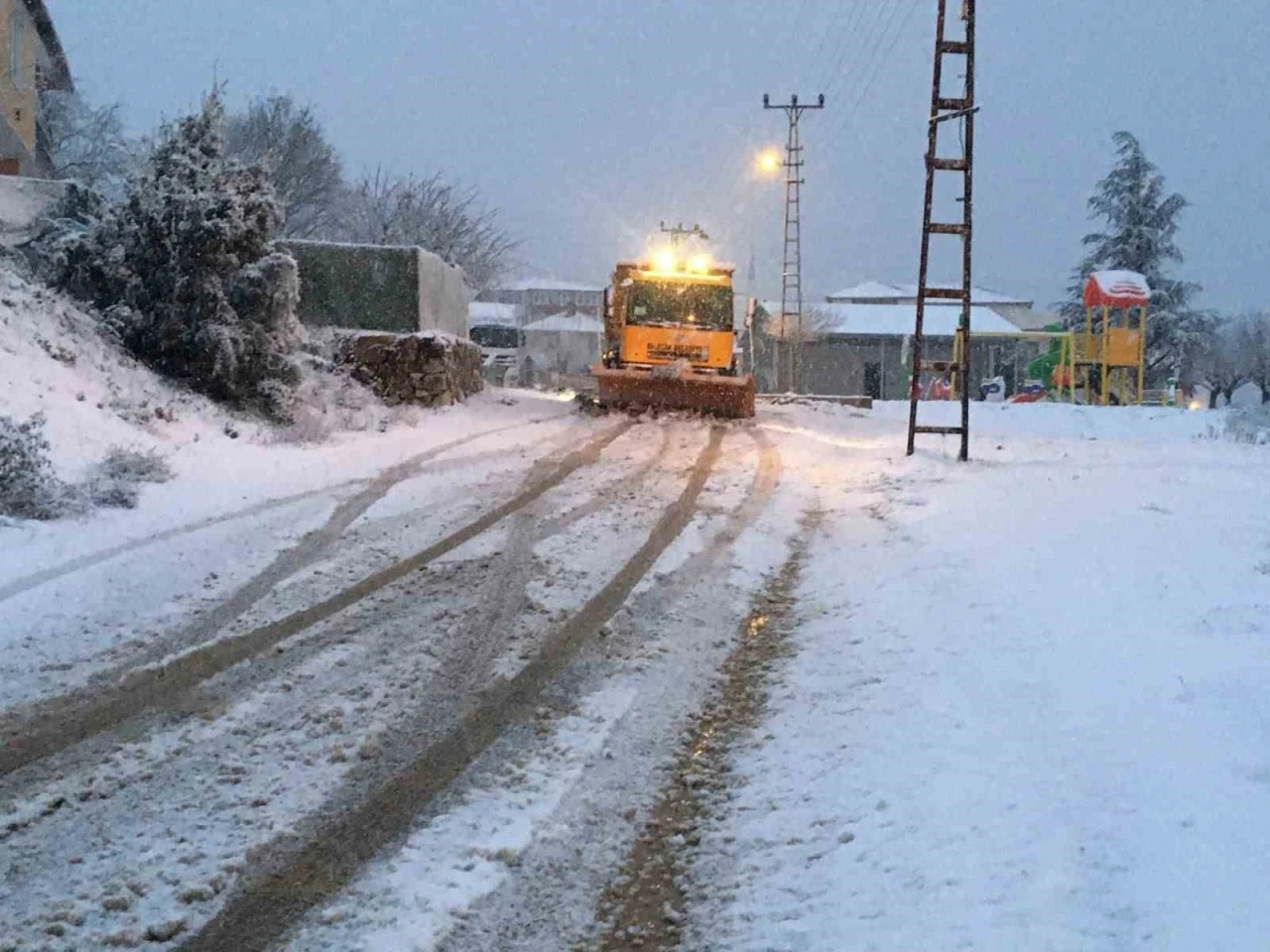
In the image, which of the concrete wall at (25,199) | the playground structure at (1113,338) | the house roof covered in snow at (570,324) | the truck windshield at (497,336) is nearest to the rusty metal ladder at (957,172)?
the concrete wall at (25,199)

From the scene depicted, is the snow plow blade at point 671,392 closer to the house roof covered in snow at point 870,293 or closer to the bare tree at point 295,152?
the bare tree at point 295,152

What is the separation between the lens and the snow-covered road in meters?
3.24

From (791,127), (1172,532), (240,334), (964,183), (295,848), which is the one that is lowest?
(295,848)

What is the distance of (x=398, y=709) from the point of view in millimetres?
4891

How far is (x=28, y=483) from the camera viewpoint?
8.01 m

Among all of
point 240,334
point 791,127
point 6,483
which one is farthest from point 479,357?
point 791,127

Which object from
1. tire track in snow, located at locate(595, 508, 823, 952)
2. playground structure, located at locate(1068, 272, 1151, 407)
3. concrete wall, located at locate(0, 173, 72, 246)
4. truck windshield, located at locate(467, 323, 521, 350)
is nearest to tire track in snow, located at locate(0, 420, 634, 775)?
tire track in snow, located at locate(595, 508, 823, 952)

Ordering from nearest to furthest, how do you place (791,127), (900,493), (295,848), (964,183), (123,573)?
(295,848) → (123,573) → (900,493) → (964,183) → (791,127)

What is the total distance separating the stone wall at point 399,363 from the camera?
16906mm

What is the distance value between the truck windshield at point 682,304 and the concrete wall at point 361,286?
4949 mm

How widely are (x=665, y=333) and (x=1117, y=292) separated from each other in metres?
14.3

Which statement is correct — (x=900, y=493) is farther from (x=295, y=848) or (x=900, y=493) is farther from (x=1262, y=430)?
(x=1262, y=430)

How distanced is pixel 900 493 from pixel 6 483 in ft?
24.9

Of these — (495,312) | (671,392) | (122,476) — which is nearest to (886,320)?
(495,312)
